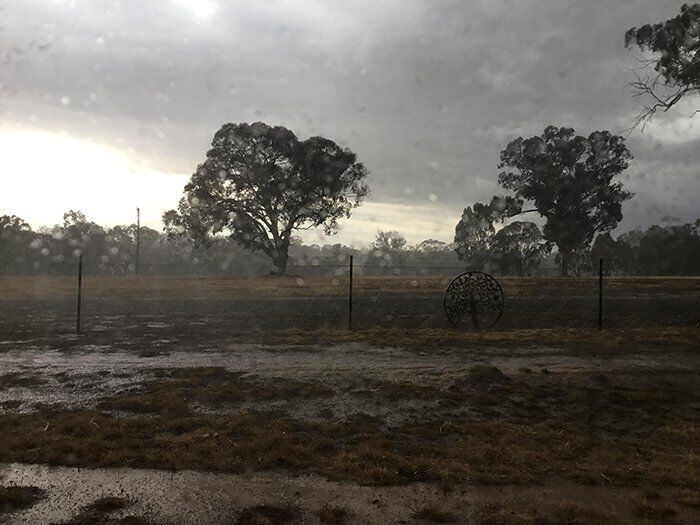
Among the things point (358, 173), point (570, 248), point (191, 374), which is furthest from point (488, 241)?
point (191, 374)

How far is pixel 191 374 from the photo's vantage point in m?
8.28

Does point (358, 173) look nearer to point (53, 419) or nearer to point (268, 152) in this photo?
point (268, 152)

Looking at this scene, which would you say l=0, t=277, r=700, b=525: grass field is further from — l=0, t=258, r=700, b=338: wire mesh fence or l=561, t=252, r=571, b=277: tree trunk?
l=561, t=252, r=571, b=277: tree trunk

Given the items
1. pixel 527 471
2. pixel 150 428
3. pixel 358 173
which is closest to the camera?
pixel 527 471

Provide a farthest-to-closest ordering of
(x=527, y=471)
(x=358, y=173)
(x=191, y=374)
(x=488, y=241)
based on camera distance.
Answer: (x=488, y=241) → (x=358, y=173) → (x=191, y=374) → (x=527, y=471)

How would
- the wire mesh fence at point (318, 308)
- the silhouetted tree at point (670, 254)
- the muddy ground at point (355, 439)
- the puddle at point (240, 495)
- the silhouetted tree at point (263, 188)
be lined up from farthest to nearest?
the silhouetted tree at point (670, 254)
the silhouetted tree at point (263, 188)
the wire mesh fence at point (318, 308)
the muddy ground at point (355, 439)
the puddle at point (240, 495)

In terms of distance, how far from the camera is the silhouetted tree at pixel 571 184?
2044 inches

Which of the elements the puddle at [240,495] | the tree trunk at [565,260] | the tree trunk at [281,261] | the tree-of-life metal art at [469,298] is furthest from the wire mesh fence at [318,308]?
the tree trunk at [565,260]

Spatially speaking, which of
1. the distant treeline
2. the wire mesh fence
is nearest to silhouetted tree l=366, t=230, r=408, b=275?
the distant treeline

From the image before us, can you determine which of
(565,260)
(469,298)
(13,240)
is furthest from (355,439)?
(13,240)

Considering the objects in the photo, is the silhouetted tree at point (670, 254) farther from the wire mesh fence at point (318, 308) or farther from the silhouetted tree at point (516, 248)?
the wire mesh fence at point (318, 308)

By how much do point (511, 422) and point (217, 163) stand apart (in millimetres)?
44881

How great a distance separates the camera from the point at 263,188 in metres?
47.7

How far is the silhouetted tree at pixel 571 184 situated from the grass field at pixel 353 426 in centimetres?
A: 4213
